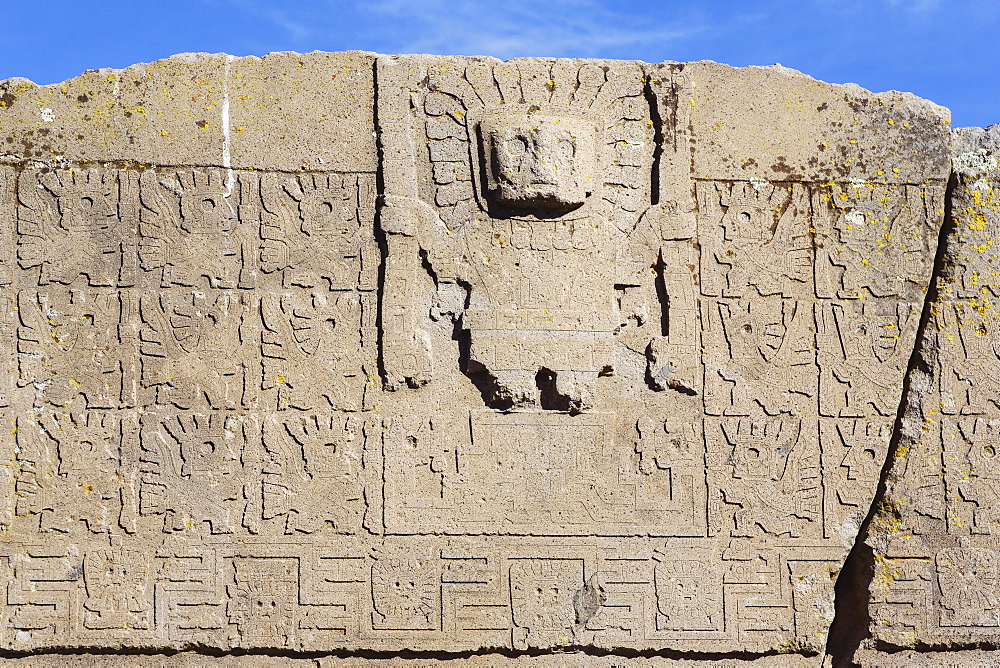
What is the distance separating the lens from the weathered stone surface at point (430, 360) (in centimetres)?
489

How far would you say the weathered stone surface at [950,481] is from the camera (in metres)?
5.08

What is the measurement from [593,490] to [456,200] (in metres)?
1.29

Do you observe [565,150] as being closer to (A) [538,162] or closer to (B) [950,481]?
→ (A) [538,162]

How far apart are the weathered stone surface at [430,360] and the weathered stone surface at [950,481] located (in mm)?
117

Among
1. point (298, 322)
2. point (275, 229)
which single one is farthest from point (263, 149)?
point (298, 322)

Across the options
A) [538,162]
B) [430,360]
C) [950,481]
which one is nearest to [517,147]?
[538,162]

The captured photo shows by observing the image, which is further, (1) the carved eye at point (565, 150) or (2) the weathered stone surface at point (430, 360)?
(1) the carved eye at point (565, 150)

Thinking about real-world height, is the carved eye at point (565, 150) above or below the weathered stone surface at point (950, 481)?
above

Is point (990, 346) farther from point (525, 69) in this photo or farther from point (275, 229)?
point (275, 229)

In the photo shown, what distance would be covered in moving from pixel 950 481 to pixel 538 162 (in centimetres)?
213

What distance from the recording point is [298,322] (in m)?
4.95

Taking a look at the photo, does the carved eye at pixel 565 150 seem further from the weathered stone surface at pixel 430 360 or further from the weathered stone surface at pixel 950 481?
the weathered stone surface at pixel 950 481

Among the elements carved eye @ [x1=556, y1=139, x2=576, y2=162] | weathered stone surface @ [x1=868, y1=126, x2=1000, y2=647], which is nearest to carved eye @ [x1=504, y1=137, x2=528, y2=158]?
carved eye @ [x1=556, y1=139, x2=576, y2=162]

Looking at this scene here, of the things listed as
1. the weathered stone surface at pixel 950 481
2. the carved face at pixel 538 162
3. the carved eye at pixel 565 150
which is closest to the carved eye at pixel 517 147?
the carved face at pixel 538 162
